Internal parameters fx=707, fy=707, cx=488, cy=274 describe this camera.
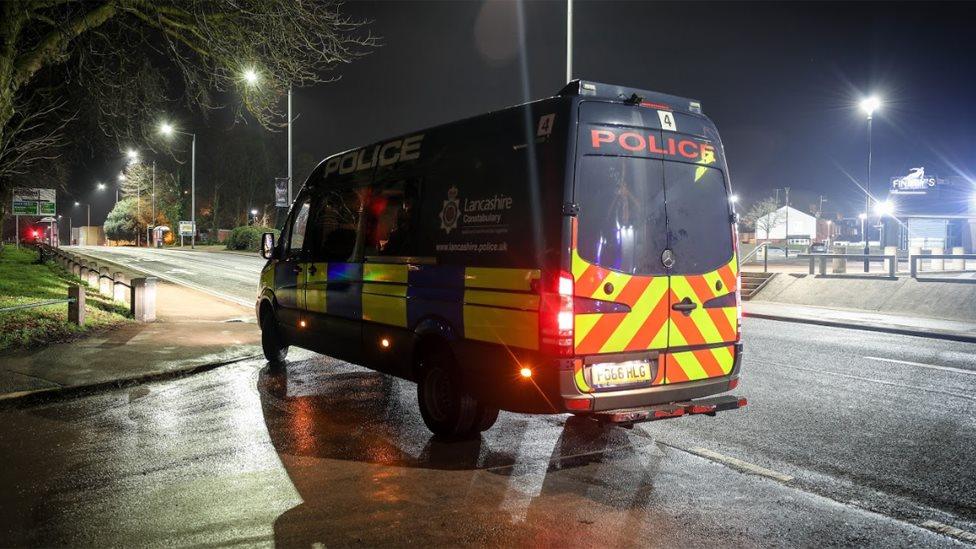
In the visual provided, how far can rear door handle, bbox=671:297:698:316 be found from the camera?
5363 mm

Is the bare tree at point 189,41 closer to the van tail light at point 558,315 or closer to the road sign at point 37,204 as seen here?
the road sign at point 37,204

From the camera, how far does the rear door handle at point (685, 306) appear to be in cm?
536

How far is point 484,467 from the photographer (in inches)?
205

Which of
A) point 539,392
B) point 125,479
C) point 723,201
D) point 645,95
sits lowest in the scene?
point 125,479

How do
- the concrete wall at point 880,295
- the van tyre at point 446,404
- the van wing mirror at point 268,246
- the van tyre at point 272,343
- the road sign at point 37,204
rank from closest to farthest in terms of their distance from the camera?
the van tyre at point 446,404, the van wing mirror at point 268,246, the van tyre at point 272,343, the concrete wall at point 880,295, the road sign at point 37,204

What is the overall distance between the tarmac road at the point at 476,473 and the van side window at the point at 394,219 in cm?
162

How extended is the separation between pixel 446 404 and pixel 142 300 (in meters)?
10.1

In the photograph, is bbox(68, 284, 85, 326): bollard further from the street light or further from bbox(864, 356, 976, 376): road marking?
bbox(864, 356, 976, 376): road marking

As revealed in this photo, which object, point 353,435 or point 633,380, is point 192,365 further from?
point 633,380

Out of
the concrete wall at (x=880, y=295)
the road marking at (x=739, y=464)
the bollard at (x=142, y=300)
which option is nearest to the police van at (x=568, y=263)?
the road marking at (x=739, y=464)

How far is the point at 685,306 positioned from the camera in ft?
17.7

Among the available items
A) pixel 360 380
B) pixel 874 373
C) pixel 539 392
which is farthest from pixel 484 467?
pixel 874 373

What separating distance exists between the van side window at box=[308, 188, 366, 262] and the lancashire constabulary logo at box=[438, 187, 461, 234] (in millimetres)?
1542

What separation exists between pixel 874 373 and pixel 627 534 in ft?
22.1
